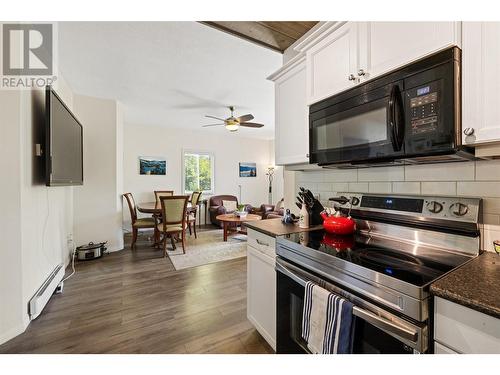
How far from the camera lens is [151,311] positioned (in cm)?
210

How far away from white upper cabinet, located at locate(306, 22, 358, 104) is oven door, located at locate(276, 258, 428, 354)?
1.13m

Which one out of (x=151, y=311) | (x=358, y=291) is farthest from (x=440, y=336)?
(x=151, y=311)

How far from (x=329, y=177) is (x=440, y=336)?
130cm

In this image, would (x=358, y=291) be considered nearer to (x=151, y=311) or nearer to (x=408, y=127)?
(x=408, y=127)

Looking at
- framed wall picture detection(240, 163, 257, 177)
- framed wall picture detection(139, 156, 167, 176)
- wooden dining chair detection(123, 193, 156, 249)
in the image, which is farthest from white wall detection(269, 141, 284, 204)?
wooden dining chair detection(123, 193, 156, 249)

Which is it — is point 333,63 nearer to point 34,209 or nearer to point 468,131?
point 468,131

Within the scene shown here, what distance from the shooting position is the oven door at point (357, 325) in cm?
79

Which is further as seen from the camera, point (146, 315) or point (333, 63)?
point (146, 315)

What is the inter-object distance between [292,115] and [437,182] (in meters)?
1.08

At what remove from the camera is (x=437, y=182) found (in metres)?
1.25

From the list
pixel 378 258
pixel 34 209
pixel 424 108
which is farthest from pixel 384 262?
pixel 34 209

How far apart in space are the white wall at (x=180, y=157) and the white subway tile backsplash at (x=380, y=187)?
5172 millimetres

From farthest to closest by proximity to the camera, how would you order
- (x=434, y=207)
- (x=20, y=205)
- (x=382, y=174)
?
1. (x=20, y=205)
2. (x=382, y=174)
3. (x=434, y=207)

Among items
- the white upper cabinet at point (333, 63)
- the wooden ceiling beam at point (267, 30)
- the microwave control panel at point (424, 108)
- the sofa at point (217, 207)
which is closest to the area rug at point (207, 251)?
the sofa at point (217, 207)
